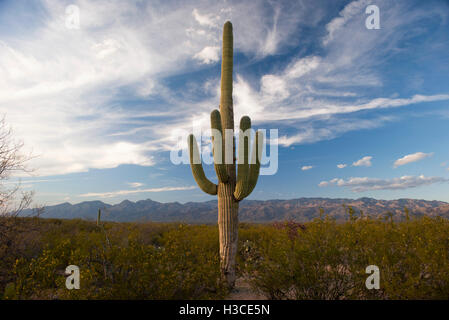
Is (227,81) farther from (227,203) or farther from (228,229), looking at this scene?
(228,229)

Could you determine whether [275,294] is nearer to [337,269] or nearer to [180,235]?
[337,269]

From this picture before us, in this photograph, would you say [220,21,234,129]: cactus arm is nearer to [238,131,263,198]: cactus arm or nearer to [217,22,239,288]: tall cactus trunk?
[217,22,239,288]: tall cactus trunk

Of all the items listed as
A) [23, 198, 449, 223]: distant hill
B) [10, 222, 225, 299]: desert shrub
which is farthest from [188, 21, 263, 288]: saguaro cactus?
[23, 198, 449, 223]: distant hill

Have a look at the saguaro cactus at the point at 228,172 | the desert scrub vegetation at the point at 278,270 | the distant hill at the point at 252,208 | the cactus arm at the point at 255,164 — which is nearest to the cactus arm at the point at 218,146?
the saguaro cactus at the point at 228,172

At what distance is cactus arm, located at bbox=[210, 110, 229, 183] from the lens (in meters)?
6.87

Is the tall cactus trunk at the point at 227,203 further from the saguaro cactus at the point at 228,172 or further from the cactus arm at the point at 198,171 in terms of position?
the cactus arm at the point at 198,171

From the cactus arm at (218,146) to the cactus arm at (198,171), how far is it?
0.42m

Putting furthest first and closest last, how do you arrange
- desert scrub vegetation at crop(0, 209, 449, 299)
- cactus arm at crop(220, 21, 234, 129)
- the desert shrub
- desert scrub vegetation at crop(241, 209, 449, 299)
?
cactus arm at crop(220, 21, 234, 129) → desert scrub vegetation at crop(241, 209, 449, 299) → desert scrub vegetation at crop(0, 209, 449, 299) → the desert shrub

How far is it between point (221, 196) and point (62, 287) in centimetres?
420

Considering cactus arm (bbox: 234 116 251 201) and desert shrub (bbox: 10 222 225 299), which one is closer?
desert shrub (bbox: 10 222 225 299)

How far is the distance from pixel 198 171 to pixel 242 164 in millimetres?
1427
